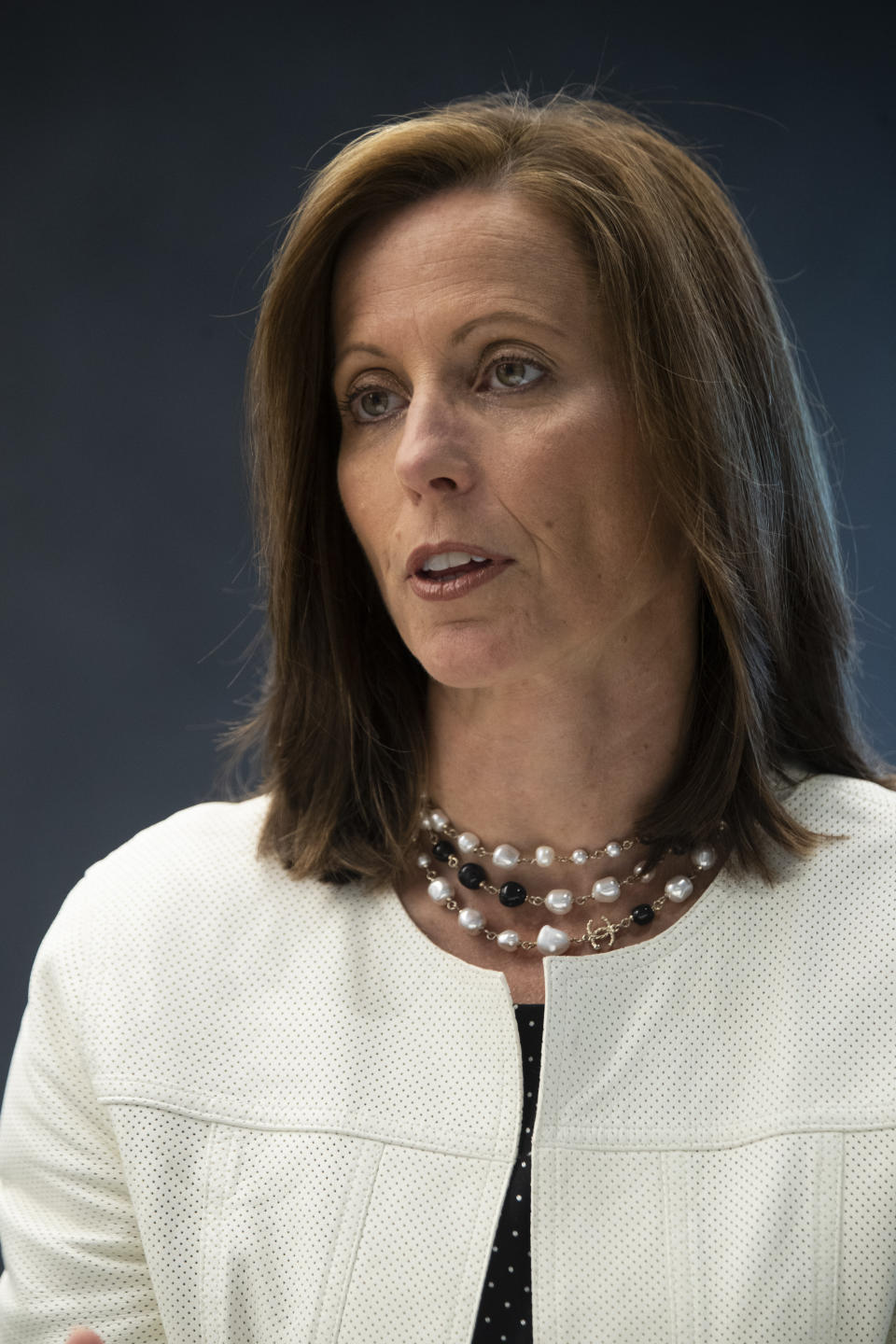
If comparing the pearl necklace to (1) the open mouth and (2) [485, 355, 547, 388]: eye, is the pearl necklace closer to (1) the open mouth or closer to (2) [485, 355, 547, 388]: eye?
(1) the open mouth

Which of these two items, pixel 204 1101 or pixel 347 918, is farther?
pixel 347 918

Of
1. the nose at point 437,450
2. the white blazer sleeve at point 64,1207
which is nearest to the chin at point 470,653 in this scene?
the nose at point 437,450

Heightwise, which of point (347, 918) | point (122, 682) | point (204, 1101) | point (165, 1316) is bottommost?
point (165, 1316)

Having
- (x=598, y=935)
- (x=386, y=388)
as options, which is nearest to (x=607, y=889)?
(x=598, y=935)

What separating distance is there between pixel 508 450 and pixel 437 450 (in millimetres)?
74

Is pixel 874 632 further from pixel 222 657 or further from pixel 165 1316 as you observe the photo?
pixel 165 1316

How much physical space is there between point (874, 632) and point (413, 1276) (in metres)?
1.82

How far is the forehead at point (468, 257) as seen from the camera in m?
1.74

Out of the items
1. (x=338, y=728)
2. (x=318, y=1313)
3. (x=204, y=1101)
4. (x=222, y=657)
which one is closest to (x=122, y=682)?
(x=222, y=657)

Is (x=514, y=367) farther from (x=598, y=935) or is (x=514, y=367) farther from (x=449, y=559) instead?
(x=598, y=935)

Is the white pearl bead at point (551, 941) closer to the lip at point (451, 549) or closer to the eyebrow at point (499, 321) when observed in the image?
the lip at point (451, 549)

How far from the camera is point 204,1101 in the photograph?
1716 mm

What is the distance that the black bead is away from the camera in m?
1.80

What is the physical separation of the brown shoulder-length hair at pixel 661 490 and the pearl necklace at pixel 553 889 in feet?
0.12
